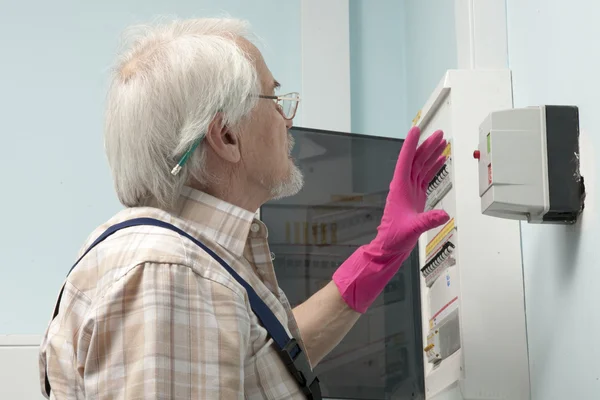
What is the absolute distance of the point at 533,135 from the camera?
47.7 inches

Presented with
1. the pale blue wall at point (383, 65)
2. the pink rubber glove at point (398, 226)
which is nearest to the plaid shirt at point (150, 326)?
the pink rubber glove at point (398, 226)

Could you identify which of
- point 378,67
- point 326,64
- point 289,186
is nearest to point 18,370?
point 289,186

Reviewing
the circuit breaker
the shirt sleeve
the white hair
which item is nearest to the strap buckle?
the shirt sleeve

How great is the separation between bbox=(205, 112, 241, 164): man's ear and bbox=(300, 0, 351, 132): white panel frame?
1.19 meters

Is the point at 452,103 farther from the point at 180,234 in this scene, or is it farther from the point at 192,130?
the point at 180,234

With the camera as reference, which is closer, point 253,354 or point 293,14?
point 253,354

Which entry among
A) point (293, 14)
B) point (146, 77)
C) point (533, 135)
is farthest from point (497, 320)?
point (293, 14)

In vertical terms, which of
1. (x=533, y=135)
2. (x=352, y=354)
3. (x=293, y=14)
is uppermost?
(x=293, y=14)

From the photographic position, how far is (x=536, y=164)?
120 cm

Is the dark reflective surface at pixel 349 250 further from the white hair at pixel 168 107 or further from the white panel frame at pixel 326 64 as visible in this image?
the white hair at pixel 168 107

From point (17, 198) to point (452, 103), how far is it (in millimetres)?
1511

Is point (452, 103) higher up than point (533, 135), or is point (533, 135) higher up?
point (452, 103)

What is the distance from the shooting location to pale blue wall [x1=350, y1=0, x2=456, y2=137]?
8.21ft

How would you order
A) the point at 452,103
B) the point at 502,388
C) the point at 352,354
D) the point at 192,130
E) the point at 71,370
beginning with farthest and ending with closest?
the point at 352,354, the point at 452,103, the point at 502,388, the point at 192,130, the point at 71,370
